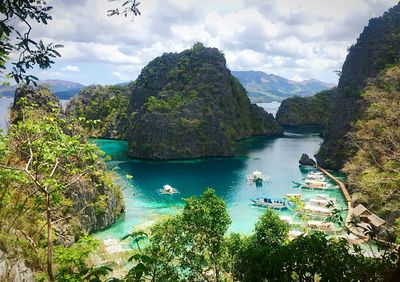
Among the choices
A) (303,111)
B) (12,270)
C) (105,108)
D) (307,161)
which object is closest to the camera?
(12,270)

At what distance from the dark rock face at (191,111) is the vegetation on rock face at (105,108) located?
4783 mm

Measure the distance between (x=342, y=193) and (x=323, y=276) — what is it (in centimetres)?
3514

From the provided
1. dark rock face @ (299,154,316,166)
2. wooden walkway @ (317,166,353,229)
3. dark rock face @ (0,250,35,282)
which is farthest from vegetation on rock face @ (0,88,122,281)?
dark rock face @ (299,154,316,166)

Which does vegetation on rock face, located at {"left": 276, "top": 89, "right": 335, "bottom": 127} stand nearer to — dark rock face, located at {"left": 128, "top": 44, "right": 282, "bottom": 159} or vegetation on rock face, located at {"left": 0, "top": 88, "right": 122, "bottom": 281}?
dark rock face, located at {"left": 128, "top": 44, "right": 282, "bottom": 159}

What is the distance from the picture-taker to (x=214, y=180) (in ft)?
149

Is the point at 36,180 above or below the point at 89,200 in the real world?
above

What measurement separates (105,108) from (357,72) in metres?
64.4

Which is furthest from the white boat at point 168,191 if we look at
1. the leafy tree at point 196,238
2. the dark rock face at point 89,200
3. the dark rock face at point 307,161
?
the dark rock face at point 307,161

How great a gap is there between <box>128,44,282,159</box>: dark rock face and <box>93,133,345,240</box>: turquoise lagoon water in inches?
139

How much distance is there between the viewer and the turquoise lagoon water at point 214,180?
31156mm

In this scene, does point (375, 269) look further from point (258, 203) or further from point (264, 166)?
point (264, 166)

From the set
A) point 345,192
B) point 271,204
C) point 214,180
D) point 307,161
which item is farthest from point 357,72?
point 271,204

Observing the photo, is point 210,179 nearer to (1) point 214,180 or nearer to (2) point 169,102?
(1) point 214,180

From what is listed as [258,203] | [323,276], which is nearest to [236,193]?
[258,203]
